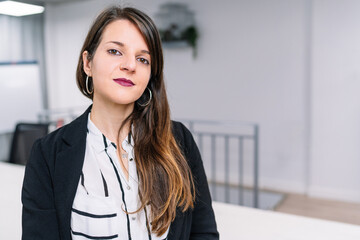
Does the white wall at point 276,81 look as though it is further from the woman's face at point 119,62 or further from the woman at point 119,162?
the woman's face at point 119,62

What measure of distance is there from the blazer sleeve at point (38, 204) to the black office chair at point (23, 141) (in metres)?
2.06

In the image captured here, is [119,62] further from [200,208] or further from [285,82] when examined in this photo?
[285,82]

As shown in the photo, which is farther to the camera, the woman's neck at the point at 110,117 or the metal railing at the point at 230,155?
the metal railing at the point at 230,155

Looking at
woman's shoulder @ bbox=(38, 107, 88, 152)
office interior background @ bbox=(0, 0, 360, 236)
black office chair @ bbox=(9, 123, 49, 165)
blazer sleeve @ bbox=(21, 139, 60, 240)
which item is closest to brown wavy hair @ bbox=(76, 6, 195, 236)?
woman's shoulder @ bbox=(38, 107, 88, 152)

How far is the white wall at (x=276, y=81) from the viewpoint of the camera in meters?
3.53

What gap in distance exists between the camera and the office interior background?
11.4 feet

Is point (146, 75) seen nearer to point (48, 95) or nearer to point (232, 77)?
point (232, 77)

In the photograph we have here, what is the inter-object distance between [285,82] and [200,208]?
10.4 ft

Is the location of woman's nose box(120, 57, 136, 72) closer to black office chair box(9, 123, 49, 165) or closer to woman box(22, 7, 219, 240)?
woman box(22, 7, 219, 240)

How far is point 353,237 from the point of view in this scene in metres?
1.03

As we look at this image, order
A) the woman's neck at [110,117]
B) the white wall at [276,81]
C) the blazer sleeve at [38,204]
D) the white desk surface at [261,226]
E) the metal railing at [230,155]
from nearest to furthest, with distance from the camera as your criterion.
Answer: the blazer sleeve at [38,204] < the woman's neck at [110,117] < the white desk surface at [261,226] < the white wall at [276,81] < the metal railing at [230,155]

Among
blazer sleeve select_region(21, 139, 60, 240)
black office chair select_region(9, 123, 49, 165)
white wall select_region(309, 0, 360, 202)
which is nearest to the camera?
blazer sleeve select_region(21, 139, 60, 240)

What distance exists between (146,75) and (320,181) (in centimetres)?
332

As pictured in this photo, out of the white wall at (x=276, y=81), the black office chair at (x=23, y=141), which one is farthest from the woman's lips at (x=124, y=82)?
the white wall at (x=276, y=81)
